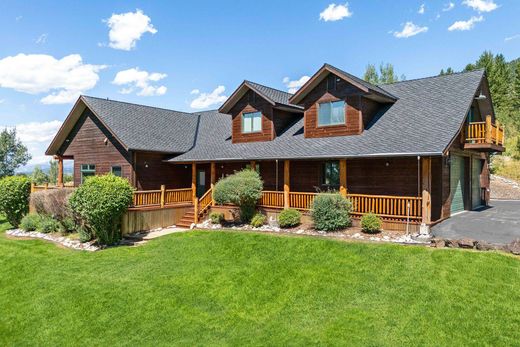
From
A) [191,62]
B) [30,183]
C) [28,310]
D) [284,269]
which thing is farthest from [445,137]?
[30,183]

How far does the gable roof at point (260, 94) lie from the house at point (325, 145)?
0.08m

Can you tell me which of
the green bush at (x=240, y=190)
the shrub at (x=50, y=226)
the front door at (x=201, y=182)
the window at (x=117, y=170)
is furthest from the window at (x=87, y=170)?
the green bush at (x=240, y=190)

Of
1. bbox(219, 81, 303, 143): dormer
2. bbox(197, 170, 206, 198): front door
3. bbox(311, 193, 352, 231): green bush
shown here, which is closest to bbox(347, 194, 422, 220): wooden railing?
bbox(311, 193, 352, 231): green bush

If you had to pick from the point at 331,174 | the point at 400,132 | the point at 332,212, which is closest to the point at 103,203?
the point at 332,212

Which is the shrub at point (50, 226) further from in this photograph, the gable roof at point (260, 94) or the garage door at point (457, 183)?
the garage door at point (457, 183)

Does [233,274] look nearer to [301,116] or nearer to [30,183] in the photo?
[301,116]

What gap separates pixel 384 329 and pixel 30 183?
75.3 ft

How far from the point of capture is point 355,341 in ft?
25.2

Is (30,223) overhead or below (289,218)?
below

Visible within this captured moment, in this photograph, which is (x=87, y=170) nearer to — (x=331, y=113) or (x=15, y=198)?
(x=15, y=198)

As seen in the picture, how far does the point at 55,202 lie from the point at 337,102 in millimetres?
14834

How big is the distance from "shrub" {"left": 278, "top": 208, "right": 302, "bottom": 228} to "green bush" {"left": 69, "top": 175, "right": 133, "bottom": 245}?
267 inches

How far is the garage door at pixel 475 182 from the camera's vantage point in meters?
19.8

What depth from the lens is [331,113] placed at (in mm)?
17922
